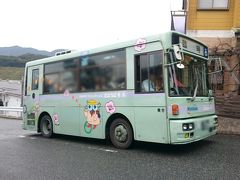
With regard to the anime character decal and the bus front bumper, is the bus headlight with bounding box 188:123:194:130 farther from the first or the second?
the anime character decal

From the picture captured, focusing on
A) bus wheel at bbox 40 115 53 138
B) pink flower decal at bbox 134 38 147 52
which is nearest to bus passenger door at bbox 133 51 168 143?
pink flower decal at bbox 134 38 147 52

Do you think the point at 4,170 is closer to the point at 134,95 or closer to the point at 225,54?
the point at 134,95

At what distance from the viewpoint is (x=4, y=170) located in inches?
291

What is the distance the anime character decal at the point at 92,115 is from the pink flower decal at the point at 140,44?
6.91 ft

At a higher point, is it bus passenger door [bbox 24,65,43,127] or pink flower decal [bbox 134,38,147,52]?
pink flower decal [bbox 134,38,147,52]

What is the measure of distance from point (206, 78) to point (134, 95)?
224 cm

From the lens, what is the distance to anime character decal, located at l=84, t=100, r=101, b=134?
33.2 ft

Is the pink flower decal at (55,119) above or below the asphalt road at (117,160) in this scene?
above

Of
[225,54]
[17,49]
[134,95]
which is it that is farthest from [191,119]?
[17,49]

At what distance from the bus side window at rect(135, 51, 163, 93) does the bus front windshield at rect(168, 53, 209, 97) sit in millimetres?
286

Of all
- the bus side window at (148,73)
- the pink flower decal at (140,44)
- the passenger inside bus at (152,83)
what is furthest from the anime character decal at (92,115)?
the pink flower decal at (140,44)

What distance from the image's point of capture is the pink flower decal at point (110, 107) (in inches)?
378

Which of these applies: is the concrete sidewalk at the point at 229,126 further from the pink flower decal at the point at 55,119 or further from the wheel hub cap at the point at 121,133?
the pink flower decal at the point at 55,119

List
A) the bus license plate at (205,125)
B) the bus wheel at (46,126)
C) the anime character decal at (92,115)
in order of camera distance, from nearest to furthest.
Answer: the bus license plate at (205,125)
the anime character decal at (92,115)
the bus wheel at (46,126)
